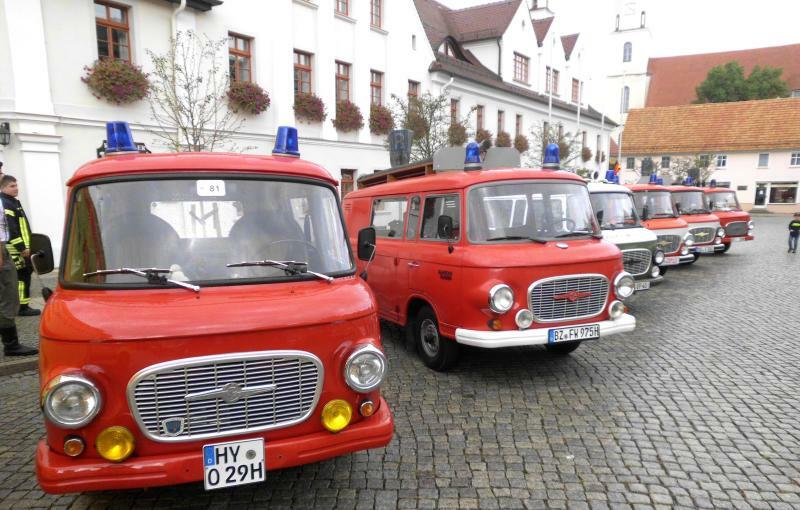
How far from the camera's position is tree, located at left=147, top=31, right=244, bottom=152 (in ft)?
40.9

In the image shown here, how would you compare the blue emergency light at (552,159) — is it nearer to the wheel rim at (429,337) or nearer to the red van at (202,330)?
the wheel rim at (429,337)

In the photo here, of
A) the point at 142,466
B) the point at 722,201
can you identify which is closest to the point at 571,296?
the point at 142,466

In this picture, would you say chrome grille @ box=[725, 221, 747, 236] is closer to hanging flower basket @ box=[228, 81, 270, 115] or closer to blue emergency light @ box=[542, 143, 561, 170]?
blue emergency light @ box=[542, 143, 561, 170]

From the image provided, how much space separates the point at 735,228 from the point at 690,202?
3452 millimetres

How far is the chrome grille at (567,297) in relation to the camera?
5.12 meters

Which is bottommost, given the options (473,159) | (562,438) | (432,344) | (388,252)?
(562,438)

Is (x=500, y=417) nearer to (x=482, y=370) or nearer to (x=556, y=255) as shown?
(x=482, y=370)

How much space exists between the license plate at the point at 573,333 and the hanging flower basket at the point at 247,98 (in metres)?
13.0

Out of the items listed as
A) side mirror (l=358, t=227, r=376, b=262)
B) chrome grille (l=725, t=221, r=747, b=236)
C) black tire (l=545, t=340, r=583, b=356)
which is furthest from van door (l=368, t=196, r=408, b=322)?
chrome grille (l=725, t=221, r=747, b=236)

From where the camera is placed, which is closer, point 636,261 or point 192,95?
point 636,261

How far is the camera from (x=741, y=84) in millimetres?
56500

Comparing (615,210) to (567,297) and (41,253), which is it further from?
(41,253)

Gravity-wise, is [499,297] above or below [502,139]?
below

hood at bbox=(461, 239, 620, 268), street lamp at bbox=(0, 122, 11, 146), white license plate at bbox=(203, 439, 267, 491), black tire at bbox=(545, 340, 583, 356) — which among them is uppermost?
street lamp at bbox=(0, 122, 11, 146)
